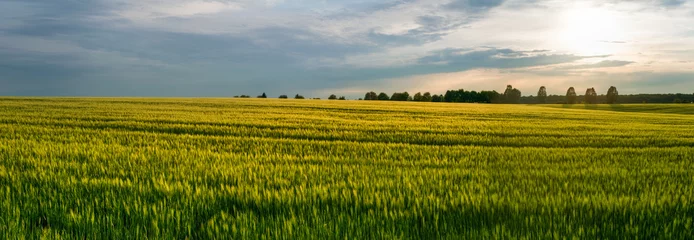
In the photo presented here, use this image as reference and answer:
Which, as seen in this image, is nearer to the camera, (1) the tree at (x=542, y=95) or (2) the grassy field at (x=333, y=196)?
(2) the grassy field at (x=333, y=196)

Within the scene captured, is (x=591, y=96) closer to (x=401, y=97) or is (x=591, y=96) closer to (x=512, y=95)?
(x=512, y=95)

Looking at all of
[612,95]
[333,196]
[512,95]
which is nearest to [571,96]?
[612,95]

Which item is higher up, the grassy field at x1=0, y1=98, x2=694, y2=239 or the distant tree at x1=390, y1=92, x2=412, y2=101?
the distant tree at x1=390, y1=92, x2=412, y2=101

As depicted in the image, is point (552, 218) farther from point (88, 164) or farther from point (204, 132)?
point (204, 132)

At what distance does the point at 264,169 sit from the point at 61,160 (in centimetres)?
407

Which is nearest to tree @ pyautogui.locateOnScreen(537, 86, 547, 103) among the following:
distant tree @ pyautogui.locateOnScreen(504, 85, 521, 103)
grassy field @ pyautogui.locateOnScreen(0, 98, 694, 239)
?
distant tree @ pyautogui.locateOnScreen(504, 85, 521, 103)

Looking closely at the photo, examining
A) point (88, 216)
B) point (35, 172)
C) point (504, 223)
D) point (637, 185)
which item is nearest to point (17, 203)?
point (88, 216)

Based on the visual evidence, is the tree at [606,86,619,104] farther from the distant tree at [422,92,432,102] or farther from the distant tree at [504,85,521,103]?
the distant tree at [422,92,432,102]

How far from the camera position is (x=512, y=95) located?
14450cm

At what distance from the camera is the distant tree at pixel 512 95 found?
142350mm

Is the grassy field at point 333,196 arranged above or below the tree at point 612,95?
below

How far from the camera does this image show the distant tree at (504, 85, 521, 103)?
467 ft

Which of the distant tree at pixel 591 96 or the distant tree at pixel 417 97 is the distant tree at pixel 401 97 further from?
the distant tree at pixel 591 96

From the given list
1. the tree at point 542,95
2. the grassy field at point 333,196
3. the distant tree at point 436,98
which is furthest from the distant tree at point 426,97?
the grassy field at point 333,196
